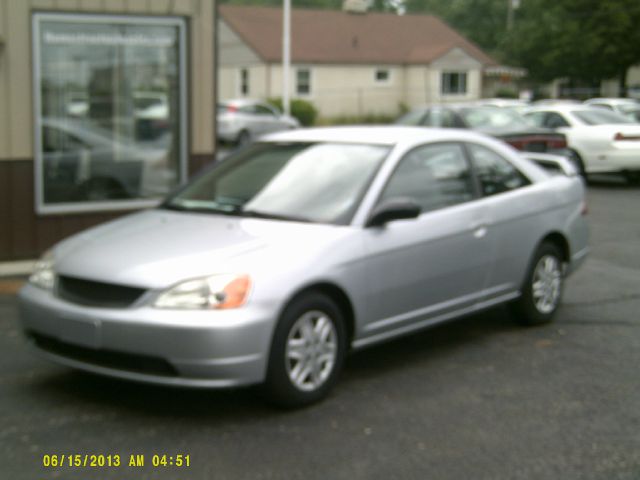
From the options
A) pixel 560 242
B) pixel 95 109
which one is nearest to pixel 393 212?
pixel 560 242

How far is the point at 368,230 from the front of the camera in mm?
5961

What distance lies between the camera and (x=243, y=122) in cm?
3206

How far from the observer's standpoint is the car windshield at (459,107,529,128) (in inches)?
727

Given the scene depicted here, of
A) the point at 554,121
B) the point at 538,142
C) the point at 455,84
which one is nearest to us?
the point at 538,142

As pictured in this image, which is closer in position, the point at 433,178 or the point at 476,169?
the point at 433,178

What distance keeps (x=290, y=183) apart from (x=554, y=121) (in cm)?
1487

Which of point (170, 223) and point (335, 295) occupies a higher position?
point (170, 223)

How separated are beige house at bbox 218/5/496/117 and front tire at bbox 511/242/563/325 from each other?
119ft

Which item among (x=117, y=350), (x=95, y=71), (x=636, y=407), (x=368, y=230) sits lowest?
(x=636, y=407)

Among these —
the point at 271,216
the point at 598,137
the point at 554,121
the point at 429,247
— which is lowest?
the point at 429,247

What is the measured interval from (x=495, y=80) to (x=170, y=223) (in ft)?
165

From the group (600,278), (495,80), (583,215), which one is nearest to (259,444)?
(583,215)

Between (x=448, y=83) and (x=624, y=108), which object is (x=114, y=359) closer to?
(x=624, y=108)

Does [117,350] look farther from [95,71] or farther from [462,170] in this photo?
[95,71]
